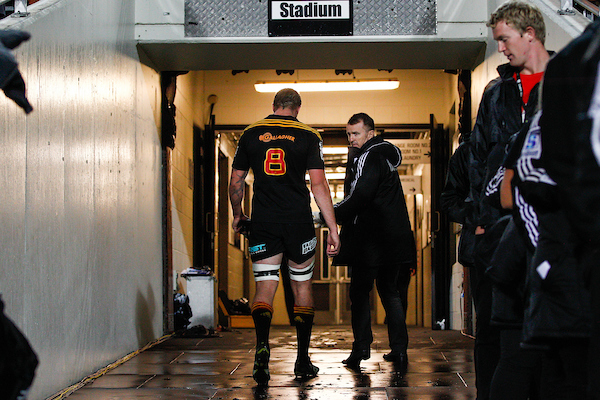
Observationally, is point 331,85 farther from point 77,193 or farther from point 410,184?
point 77,193

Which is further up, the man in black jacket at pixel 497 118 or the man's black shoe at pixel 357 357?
the man in black jacket at pixel 497 118

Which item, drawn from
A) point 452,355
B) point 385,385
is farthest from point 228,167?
point 385,385

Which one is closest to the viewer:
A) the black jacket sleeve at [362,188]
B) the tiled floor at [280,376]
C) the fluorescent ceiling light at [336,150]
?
the tiled floor at [280,376]

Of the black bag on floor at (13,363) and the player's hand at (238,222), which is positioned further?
the player's hand at (238,222)

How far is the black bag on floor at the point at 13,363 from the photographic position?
5.11 feet

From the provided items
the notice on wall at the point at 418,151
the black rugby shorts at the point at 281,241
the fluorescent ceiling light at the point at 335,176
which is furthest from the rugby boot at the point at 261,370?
the fluorescent ceiling light at the point at 335,176

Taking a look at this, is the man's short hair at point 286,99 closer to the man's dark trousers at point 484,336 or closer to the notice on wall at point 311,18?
the notice on wall at point 311,18

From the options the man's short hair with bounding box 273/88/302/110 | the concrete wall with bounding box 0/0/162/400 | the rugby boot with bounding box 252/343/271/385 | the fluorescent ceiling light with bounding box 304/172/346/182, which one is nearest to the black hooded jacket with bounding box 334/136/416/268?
the man's short hair with bounding box 273/88/302/110

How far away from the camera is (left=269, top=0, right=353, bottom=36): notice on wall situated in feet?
18.5

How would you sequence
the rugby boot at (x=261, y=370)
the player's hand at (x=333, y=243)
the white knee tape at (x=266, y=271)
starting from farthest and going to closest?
the player's hand at (x=333, y=243), the white knee tape at (x=266, y=271), the rugby boot at (x=261, y=370)

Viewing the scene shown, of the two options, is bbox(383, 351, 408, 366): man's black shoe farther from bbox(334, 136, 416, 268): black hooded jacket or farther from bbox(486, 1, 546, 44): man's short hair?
bbox(486, 1, 546, 44): man's short hair

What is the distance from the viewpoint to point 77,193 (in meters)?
3.92

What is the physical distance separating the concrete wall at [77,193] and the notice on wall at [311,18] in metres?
1.07

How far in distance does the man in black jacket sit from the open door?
19.9ft
